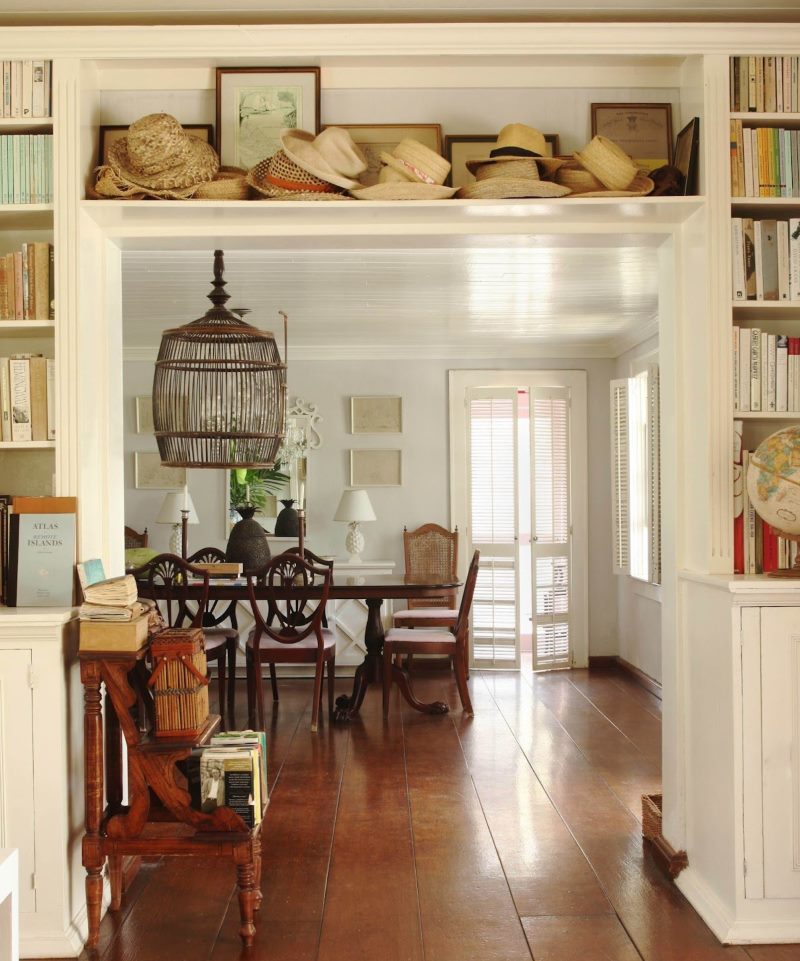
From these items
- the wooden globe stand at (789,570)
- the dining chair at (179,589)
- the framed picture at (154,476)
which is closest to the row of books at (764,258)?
the wooden globe stand at (789,570)

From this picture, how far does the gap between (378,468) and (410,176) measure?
4.69m

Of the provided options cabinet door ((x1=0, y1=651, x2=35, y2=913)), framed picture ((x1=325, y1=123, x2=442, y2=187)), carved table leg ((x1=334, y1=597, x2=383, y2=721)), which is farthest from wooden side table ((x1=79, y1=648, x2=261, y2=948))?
carved table leg ((x1=334, y1=597, x2=383, y2=721))

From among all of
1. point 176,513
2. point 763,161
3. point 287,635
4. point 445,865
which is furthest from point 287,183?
point 176,513

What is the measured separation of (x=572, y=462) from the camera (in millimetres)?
7547

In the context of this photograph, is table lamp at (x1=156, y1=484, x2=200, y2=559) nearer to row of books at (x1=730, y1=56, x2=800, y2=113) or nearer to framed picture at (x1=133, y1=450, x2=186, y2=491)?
framed picture at (x1=133, y1=450, x2=186, y2=491)

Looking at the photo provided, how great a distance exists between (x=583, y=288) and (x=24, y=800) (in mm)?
3998

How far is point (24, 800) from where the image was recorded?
2.73 metres

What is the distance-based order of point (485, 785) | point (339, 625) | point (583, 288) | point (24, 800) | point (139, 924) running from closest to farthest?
1. point (24, 800)
2. point (139, 924)
3. point (485, 785)
4. point (583, 288)
5. point (339, 625)

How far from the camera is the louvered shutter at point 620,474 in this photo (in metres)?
6.72

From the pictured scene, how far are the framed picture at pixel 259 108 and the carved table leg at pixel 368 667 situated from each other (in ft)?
10.1

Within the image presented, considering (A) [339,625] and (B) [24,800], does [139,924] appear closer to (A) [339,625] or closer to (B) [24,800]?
(B) [24,800]

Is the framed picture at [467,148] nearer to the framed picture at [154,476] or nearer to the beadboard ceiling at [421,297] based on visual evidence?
the beadboard ceiling at [421,297]

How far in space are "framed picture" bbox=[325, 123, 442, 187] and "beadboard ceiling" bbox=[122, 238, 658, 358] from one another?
291mm

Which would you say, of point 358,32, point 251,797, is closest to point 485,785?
point 251,797
